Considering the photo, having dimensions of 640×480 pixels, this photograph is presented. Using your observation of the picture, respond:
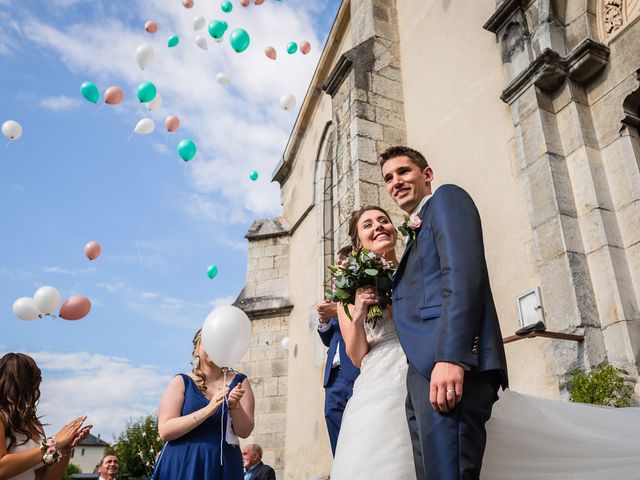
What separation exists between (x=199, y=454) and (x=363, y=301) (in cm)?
135

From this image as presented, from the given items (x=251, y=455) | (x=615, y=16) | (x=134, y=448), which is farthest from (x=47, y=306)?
(x=134, y=448)

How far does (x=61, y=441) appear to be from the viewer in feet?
8.53

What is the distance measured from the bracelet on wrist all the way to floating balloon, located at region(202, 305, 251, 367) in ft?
3.30

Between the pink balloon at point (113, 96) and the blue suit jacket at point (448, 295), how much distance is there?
27.0ft

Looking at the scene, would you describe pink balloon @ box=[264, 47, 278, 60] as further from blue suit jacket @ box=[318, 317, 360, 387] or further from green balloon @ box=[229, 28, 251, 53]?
blue suit jacket @ box=[318, 317, 360, 387]

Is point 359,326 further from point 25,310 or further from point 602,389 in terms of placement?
point 25,310

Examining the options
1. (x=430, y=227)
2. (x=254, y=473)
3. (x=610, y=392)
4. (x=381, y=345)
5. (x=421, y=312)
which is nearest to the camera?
(x=421, y=312)

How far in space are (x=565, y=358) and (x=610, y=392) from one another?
0.46 m

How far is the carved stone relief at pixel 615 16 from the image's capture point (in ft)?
14.3

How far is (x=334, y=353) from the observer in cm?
339

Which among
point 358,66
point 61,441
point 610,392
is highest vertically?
point 358,66

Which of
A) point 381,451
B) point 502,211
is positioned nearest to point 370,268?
point 381,451

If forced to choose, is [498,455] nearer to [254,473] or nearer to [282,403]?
[254,473]

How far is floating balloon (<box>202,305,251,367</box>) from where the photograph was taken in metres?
3.29
